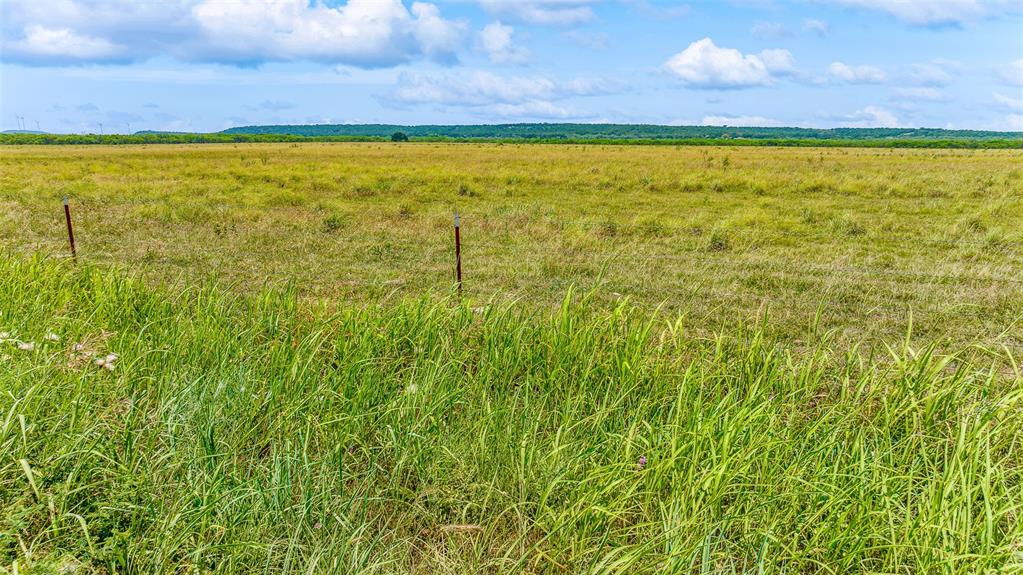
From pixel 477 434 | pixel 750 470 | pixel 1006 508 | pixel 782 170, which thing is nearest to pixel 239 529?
pixel 477 434

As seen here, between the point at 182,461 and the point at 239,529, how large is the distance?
0.46 metres

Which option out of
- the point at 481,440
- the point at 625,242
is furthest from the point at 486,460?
the point at 625,242

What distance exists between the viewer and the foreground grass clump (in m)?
2.46

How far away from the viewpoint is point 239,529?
2557 millimetres

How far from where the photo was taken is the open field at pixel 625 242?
7328mm

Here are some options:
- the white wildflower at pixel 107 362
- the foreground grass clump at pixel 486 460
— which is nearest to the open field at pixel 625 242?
the foreground grass clump at pixel 486 460

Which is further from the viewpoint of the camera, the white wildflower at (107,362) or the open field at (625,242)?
the open field at (625,242)

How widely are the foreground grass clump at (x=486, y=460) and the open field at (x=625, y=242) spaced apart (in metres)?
0.71

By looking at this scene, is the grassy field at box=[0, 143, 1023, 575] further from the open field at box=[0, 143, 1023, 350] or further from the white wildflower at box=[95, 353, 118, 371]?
the open field at box=[0, 143, 1023, 350]

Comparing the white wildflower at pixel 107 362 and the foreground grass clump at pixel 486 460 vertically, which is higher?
the white wildflower at pixel 107 362

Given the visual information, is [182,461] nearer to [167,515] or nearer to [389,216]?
[167,515]

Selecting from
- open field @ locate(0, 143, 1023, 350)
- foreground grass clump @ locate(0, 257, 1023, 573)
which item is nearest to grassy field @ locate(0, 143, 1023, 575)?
foreground grass clump @ locate(0, 257, 1023, 573)

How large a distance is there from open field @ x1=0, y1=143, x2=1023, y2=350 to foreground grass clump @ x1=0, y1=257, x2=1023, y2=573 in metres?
0.71

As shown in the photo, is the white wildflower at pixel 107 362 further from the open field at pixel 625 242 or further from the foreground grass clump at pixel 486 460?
the open field at pixel 625 242
